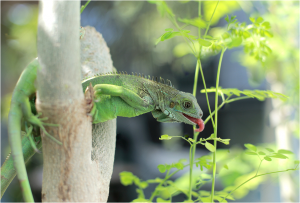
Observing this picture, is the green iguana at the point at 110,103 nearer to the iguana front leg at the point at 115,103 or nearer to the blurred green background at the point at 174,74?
the iguana front leg at the point at 115,103

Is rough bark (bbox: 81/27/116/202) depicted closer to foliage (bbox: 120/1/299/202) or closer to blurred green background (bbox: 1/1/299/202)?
foliage (bbox: 120/1/299/202)

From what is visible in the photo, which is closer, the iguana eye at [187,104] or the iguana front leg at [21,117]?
the iguana front leg at [21,117]

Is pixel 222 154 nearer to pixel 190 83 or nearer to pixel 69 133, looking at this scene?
pixel 69 133

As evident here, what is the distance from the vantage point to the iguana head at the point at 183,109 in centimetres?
112

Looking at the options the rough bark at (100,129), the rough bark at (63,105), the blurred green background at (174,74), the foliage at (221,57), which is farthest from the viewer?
the blurred green background at (174,74)

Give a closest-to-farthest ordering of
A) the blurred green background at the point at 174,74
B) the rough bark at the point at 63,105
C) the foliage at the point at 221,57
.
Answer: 1. the rough bark at the point at 63,105
2. the foliage at the point at 221,57
3. the blurred green background at the point at 174,74

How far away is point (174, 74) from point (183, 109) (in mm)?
2215

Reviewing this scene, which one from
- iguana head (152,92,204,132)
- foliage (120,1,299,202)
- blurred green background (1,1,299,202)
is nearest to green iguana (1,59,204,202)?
iguana head (152,92,204,132)

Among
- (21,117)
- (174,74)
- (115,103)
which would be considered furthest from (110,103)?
(174,74)

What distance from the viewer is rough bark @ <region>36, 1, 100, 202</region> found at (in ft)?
2.58

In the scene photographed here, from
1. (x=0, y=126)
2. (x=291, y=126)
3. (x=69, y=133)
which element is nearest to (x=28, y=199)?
(x=69, y=133)

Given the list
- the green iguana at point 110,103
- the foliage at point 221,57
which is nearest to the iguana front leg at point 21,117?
the green iguana at point 110,103

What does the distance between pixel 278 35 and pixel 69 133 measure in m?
2.36

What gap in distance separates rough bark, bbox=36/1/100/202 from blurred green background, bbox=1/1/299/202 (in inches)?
68.6
